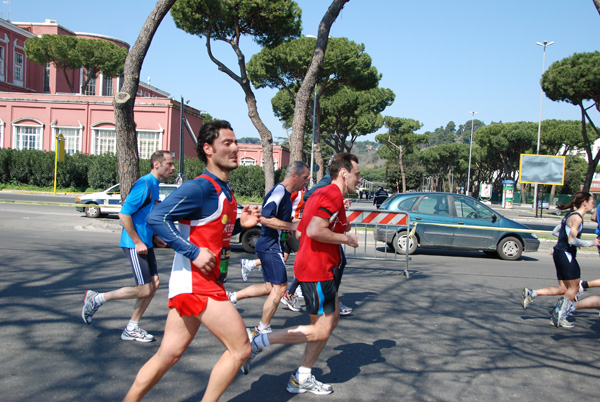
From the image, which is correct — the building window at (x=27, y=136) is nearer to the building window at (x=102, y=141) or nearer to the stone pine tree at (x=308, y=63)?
the building window at (x=102, y=141)

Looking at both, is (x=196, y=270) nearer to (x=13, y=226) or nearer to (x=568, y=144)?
(x=13, y=226)

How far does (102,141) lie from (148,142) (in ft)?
11.7

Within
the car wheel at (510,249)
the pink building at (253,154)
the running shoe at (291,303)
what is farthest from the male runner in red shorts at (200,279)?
the pink building at (253,154)

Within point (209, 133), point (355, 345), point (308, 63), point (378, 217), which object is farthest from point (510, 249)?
point (308, 63)

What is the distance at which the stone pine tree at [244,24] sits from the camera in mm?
19750

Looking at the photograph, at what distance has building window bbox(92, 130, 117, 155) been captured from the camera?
39031 millimetres

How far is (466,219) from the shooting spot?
12328mm

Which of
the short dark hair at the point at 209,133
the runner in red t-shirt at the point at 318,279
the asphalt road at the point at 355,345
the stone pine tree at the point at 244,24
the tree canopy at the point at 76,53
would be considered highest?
the tree canopy at the point at 76,53

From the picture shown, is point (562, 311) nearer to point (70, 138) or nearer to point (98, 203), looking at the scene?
point (98, 203)

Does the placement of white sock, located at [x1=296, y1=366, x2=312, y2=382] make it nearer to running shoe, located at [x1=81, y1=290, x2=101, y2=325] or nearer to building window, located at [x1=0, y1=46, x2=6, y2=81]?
running shoe, located at [x1=81, y1=290, x2=101, y2=325]

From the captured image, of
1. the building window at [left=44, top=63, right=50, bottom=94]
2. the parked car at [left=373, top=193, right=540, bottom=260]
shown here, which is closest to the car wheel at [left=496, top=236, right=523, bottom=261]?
the parked car at [left=373, top=193, right=540, bottom=260]

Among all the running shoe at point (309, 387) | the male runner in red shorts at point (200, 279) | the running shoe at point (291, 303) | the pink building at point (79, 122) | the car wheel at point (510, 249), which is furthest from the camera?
the pink building at point (79, 122)

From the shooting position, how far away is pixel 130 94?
38.9 ft

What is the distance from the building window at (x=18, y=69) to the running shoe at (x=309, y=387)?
178 feet
